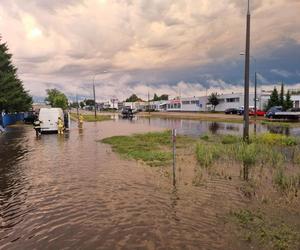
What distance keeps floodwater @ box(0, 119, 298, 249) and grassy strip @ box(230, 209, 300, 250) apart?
387 mm

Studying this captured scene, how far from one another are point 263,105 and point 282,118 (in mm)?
35631

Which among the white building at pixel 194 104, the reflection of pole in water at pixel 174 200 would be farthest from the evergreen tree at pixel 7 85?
the white building at pixel 194 104

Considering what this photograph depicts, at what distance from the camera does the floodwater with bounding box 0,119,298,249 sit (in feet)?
21.4

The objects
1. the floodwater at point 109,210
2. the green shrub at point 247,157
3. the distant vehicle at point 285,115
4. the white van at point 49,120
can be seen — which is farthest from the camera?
the distant vehicle at point 285,115

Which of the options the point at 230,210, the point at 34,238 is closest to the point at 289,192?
the point at 230,210

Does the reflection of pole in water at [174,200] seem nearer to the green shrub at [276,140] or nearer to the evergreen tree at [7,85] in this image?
the green shrub at [276,140]

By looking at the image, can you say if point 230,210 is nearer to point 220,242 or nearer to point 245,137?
point 220,242

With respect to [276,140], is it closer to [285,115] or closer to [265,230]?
[265,230]

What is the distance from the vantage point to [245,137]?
2102cm

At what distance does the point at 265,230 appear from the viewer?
669 centimetres

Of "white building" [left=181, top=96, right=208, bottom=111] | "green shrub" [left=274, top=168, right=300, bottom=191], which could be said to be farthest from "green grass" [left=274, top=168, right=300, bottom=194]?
"white building" [left=181, top=96, right=208, bottom=111]

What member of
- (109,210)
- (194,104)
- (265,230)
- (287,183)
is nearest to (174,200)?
(109,210)

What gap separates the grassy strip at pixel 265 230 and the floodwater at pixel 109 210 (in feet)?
1.27

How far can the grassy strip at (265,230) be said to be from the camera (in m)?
6.12
